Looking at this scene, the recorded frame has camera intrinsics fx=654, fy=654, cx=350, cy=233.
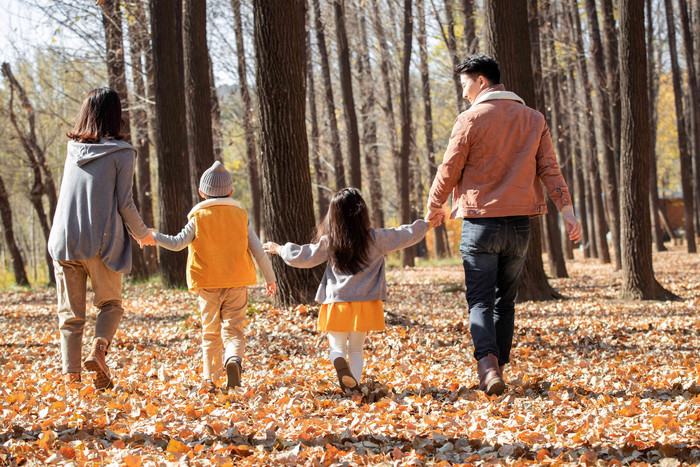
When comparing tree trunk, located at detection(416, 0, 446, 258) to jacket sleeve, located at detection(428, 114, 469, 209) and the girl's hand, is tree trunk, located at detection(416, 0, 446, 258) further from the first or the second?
jacket sleeve, located at detection(428, 114, 469, 209)

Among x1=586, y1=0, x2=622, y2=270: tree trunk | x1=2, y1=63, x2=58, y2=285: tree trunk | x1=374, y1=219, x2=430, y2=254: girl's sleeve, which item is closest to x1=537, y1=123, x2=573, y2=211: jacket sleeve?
x1=374, y1=219, x2=430, y2=254: girl's sleeve

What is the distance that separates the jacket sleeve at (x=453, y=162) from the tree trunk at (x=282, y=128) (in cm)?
373

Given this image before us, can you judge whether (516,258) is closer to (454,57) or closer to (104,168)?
(104,168)

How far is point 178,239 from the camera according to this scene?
199 inches

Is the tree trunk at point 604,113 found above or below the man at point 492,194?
above

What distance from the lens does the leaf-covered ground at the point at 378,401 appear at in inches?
136

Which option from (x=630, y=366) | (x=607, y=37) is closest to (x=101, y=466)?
(x=630, y=366)

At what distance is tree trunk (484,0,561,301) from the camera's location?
10000 mm

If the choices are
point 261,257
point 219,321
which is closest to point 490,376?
point 261,257

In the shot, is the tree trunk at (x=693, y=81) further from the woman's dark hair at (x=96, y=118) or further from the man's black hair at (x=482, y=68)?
the woman's dark hair at (x=96, y=118)

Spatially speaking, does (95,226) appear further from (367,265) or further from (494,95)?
(494,95)

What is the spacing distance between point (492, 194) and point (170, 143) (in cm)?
955

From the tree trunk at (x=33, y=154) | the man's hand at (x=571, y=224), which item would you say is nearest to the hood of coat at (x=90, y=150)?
the man's hand at (x=571, y=224)

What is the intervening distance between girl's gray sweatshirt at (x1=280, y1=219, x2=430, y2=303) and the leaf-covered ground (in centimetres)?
71
